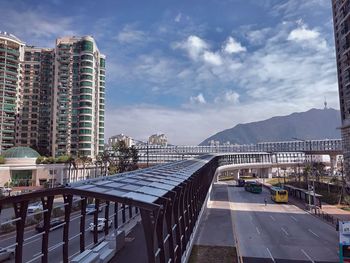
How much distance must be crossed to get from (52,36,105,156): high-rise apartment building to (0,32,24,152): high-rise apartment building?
1494cm

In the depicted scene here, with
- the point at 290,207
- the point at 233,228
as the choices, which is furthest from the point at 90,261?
the point at 290,207

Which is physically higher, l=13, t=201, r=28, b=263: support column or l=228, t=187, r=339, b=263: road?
l=13, t=201, r=28, b=263: support column

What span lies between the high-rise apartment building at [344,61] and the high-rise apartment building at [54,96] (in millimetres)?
82241

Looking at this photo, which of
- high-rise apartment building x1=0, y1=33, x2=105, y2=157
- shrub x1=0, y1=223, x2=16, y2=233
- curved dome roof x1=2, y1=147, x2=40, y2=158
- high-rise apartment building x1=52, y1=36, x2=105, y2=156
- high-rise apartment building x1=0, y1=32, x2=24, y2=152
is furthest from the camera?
high-rise apartment building x1=0, y1=33, x2=105, y2=157

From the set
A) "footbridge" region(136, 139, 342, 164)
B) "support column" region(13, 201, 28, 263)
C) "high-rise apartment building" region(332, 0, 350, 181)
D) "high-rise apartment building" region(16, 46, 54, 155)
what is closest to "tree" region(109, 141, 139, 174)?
"footbridge" region(136, 139, 342, 164)

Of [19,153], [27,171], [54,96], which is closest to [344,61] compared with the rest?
[27,171]

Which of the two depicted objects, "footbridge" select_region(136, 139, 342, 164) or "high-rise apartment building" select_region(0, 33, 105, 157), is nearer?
"high-rise apartment building" select_region(0, 33, 105, 157)

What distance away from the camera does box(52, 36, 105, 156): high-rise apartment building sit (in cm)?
11188

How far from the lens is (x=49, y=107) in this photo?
12619 centimetres

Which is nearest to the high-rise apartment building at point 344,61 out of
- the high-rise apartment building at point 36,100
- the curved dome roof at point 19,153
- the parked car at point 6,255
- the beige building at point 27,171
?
the parked car at point 6,255

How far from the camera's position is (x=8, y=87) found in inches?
4461

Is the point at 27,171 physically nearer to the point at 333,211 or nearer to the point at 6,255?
the point at 6,255

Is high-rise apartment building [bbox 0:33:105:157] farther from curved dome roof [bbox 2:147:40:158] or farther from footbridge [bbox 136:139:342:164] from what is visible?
footbridge [bbox 136:139:342:164]

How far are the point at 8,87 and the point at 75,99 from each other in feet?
82.2
